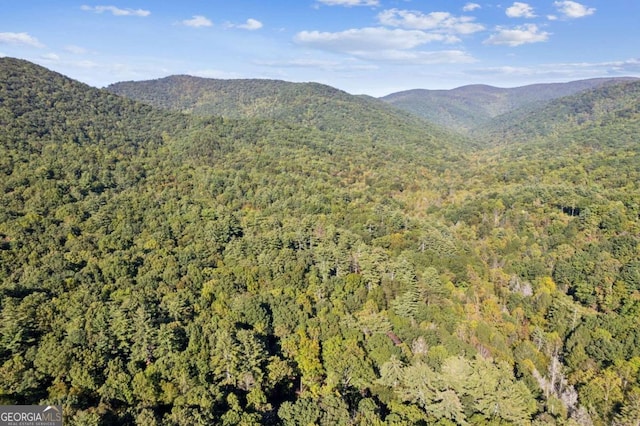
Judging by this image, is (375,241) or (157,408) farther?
(375,241)

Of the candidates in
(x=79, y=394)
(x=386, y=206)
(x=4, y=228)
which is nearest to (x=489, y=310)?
(x=386, y=206)

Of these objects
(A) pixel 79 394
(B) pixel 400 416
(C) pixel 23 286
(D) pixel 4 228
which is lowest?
(B) pixel 400 416

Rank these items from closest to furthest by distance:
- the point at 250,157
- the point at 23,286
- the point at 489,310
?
the point at 23,286, the point at 489,310, the point at 250,157

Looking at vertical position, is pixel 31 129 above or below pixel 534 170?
above

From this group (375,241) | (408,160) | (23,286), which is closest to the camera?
(23,286)

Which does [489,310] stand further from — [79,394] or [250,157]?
[250,157]

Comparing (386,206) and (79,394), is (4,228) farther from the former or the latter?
(386,206)

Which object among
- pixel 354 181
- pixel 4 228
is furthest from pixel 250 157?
pixel 4 228
